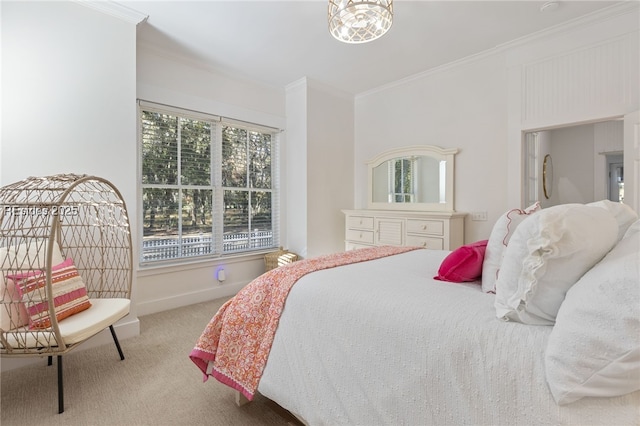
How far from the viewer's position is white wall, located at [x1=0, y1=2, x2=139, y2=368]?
2199 mm

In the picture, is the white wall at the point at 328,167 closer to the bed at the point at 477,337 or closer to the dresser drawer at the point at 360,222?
the dresser drawer at the point at 360,222

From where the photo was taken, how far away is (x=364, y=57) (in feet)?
11.8

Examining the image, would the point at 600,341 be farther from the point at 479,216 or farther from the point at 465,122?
the point at 465,122

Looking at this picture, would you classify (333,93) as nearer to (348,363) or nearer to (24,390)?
(348,363)

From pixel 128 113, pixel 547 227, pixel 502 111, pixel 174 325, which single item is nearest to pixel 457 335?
pixel 547 227

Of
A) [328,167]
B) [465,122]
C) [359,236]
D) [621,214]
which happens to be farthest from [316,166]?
[621,214]

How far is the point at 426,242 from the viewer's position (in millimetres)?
3600

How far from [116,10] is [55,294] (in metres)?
2.26

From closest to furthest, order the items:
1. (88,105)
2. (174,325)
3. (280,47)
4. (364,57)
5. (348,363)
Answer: (348,363), (88,105), (174,325), (280,47), (364,57)

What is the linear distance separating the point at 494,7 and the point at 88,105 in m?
3.42

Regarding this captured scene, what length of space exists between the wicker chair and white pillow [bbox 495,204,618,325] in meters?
2.13

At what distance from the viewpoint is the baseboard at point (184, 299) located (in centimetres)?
327

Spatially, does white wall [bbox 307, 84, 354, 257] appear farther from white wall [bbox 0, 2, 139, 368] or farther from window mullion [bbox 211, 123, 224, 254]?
white wall [bbox 0, 2, 139, 368]

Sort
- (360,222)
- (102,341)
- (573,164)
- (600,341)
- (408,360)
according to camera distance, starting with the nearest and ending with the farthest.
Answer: (600,341), (408,360), (102,341), (360,222), (573,164)
